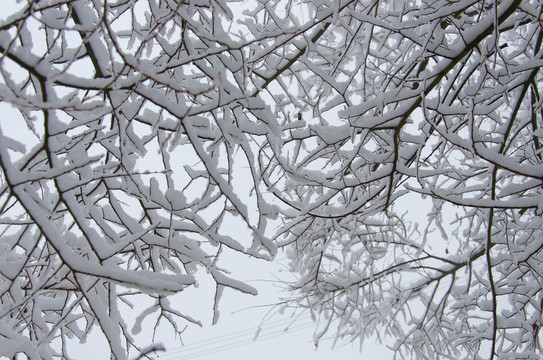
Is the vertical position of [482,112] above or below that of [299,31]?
above

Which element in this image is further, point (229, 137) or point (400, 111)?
point (400, 111)

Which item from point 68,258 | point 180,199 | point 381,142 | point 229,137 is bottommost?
point 68,258

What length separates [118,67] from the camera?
58.3 inches

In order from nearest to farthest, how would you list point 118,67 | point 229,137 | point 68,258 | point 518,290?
point 68,258 → point 118,67 → point 229,137 → point 518,290

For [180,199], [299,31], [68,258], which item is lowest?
[68,258]

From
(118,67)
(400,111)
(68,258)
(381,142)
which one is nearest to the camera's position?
(68,258)

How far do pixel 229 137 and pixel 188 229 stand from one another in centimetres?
40

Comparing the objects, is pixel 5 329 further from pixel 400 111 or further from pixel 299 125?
pixel 400 111

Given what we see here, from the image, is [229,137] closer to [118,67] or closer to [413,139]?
[118,67]

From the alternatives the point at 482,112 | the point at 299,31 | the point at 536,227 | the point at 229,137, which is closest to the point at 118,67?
the point at 229,137

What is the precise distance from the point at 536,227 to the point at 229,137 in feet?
7.16

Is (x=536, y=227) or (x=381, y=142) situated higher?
(x=381, y=142)

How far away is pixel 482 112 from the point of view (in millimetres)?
2221

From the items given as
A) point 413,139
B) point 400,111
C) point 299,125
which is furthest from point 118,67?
point 413,139
